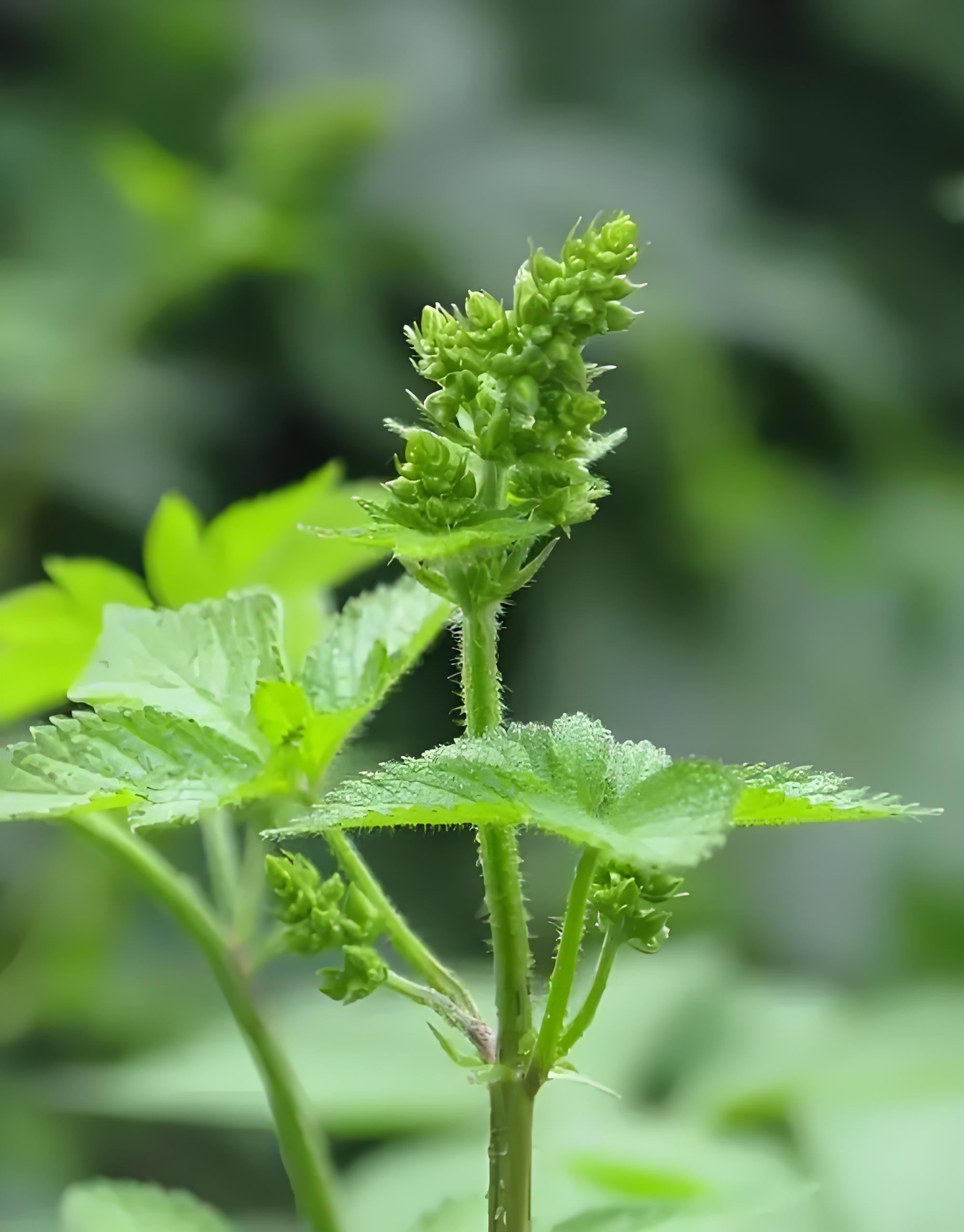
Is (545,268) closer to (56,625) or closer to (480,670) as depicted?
(480,670)

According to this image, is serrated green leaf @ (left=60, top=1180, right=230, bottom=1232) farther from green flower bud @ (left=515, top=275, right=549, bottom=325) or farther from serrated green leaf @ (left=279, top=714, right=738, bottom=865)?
green flower bud @ (left=515, top=275, right=549, bottom=325)

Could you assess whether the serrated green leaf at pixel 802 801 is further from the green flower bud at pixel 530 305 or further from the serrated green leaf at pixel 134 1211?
the serrated green leaf at pixel 134 1211

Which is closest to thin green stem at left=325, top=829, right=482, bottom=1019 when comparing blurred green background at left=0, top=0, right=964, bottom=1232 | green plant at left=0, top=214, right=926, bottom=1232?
green plant at left=0, top=214, right=926, bottom=1232

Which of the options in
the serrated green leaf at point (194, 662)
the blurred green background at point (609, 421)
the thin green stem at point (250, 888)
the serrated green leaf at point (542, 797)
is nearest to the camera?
the serrated green leaf at point (542, 797)

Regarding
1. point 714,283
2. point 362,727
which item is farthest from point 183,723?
point 714,283

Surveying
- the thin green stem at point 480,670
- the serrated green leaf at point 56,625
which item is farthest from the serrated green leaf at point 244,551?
the thin green stem at point 480,670

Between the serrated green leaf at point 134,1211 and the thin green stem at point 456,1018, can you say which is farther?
the serrated green leaf at point 134,1211

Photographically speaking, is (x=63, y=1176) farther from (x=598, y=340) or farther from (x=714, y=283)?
(x=714, y=283)
